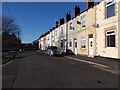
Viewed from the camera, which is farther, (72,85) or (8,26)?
(8,26)

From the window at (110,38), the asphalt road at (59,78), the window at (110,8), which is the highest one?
the window at (110,8)

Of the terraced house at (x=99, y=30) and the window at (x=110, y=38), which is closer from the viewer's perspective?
the terraced house at (x=99, y=30)

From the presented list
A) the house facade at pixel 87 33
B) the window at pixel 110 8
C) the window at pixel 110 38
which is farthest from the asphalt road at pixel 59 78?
the house facade at pixel 87 33

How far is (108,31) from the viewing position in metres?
14.7

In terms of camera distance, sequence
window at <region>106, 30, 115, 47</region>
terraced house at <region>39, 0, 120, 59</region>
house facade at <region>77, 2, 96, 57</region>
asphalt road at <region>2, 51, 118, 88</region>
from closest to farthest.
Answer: asphalt road at <region>2, 51, 118, 88</region> → terraced house at <region>39, 0, 120, 59</region> → window at <region>106, 30, 115, 47</region> → house facade at <region>77, 2, 96, 57</region>

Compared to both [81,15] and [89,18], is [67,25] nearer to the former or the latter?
[81,15]

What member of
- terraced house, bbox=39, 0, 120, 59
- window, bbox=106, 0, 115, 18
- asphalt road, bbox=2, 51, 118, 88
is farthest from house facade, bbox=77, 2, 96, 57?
asphalt road, bbox=2, 51, 118, 88

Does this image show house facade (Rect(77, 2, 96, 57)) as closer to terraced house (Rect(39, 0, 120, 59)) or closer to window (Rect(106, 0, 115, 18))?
terraced house (Rect(39, 0, 120, 59))

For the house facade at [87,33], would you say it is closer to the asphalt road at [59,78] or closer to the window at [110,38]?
the window at [110,38]

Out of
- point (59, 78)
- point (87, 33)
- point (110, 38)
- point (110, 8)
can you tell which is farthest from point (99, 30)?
point (59, 78)

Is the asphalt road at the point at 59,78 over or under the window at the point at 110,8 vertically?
under

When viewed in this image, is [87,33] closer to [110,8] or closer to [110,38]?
[110,38]

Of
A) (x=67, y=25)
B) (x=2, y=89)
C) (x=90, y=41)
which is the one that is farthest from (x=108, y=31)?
(x=67, y=25)

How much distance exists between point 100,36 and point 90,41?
2887mm
